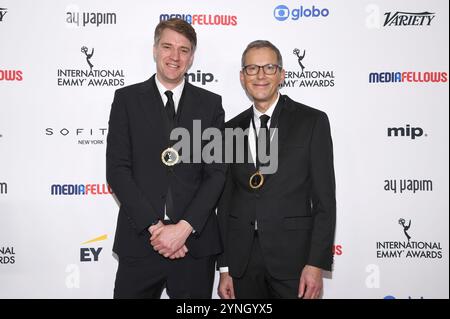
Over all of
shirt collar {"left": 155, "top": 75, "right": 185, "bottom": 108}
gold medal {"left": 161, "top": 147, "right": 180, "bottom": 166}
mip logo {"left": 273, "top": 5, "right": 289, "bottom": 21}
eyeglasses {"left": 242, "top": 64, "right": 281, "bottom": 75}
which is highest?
mip logo {"left": 273, "top": 5, "right": 289, "bottom": 21}

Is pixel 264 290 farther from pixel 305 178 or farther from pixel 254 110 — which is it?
pixel 254 110

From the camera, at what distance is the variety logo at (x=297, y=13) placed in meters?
3.25

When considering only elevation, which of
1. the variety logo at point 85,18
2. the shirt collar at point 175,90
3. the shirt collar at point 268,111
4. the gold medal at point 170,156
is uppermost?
the variety logo at point 85,18

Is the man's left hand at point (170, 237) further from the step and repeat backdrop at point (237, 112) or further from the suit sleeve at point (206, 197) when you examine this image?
the step and repeat backdrop at point (237, 112)

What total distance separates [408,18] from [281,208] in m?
2.09

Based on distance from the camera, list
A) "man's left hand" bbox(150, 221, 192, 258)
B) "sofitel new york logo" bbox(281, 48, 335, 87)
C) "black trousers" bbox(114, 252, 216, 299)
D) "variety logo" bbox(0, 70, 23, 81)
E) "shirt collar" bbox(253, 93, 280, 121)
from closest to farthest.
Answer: "man's left hand" bbox(150, 221, 192, 258) < "black trousers" bbox(114, 252, 216, 299) < "shirt collar" bbox(253, 93, 280, 121) < "variety logo" bbox(0, 70, 23, 81) < "sofitel new york logo" bbox(281, 48, 335, 87)

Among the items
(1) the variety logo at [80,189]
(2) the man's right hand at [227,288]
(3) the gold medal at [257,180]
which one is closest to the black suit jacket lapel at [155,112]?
(3) the gold medal at [257,180]

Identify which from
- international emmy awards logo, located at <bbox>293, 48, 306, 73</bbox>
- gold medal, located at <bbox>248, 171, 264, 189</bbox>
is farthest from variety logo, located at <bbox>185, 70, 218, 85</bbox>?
gold medal, located at <bbox>248, 171, 264, 189</bbox>

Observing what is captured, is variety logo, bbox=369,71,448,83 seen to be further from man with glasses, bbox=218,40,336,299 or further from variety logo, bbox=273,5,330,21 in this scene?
man with glasses, bbox=218,40,336,299

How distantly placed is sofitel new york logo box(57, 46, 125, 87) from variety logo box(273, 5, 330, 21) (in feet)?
4.39

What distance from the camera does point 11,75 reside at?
10.4ft

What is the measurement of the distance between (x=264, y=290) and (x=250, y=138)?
35.7 inches

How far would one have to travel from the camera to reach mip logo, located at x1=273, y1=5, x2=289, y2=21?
3.25 meters

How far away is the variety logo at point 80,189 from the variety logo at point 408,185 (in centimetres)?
225
